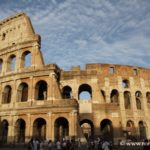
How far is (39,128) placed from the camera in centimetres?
2495

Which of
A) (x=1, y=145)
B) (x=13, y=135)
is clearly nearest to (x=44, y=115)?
(x=13, y=135)

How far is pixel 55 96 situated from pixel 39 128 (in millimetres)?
4523

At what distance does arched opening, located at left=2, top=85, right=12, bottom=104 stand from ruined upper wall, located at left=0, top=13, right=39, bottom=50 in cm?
528

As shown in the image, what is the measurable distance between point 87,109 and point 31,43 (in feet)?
30.8

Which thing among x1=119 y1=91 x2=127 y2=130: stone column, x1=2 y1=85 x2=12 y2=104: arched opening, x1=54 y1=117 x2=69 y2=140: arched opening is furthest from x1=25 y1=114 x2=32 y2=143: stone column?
x1=119 y1=91 x2=127 y2=130: stone column

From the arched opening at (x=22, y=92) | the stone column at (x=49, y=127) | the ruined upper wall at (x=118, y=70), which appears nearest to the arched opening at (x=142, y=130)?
the ruined upper wall at (x=118, y=70)

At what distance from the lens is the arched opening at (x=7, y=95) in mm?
25584

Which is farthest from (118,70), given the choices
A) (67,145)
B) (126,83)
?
(67,145)

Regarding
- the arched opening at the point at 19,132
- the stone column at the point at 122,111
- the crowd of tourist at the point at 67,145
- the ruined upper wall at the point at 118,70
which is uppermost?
the ruined upper wall at the point at 118,70

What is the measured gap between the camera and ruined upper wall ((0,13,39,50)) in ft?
87.1

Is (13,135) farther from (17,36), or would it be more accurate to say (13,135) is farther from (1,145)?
(17,36)

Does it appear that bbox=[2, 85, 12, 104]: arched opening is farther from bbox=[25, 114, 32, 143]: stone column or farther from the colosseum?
bbox=[25, 114, 32, 143]: stone column

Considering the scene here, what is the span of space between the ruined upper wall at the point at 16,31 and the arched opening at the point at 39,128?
345 inches

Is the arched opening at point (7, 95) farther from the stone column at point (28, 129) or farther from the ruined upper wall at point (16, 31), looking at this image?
the ruined upper wall at point (16, 31)
